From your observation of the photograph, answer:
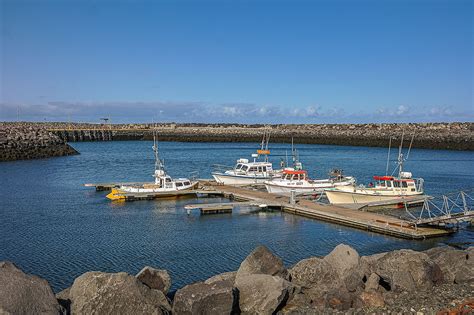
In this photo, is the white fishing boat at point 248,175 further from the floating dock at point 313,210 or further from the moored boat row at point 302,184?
the floating dock at point 313,210

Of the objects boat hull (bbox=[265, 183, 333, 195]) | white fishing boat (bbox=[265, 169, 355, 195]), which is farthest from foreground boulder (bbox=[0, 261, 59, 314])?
boat hull (bbox=[265, 183, 333, 195])

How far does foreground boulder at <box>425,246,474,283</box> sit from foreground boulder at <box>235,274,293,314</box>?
5115mm

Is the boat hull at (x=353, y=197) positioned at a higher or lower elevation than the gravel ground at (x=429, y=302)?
lower

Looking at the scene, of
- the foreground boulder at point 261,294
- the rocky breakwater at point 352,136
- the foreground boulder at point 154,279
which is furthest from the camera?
the rocky breakwater at point 352,136

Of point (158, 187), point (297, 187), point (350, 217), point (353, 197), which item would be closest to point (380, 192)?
point (353, 197)

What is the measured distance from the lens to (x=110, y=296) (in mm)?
10578

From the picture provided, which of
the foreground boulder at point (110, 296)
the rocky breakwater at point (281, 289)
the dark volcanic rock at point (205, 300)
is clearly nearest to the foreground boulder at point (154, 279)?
the rocky breakwater at point (281, 289)

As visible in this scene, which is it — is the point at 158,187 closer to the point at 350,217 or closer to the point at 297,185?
the point at 297,185

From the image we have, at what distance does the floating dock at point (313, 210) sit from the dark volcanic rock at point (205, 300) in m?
13.9

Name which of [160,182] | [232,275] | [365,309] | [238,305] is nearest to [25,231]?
[160,182]

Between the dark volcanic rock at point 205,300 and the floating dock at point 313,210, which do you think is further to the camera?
the floating dock at point 313,210

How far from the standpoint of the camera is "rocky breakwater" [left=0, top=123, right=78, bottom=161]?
65.0 m

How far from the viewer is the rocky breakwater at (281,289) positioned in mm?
10500

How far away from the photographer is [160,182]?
1401 inches
